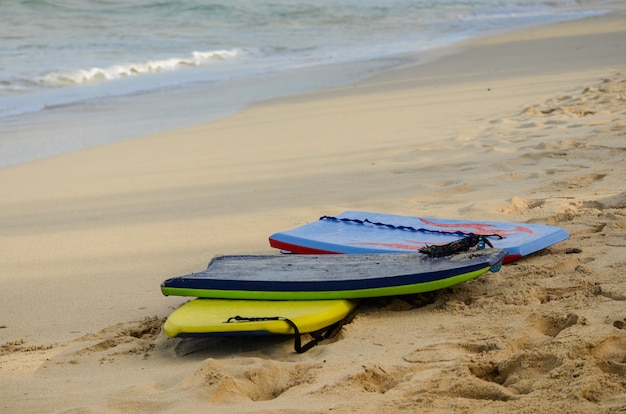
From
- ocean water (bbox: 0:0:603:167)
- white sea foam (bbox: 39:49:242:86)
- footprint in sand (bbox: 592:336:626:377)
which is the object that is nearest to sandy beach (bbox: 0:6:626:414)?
footprint in sand (bbox: 592:336:626:377)

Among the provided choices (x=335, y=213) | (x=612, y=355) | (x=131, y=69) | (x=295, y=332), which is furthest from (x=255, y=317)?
(x=131, y=69)

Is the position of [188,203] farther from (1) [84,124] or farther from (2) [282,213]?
(1) [84,124]

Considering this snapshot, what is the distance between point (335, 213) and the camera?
14.2 feet

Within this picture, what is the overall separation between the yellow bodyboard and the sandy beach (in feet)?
0.25

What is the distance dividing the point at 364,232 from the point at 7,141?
457 cm

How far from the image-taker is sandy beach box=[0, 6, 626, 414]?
2324 millimetres

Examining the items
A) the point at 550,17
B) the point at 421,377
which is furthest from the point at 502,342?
the point at 550,17

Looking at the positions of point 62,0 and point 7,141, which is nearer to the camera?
point 7,141

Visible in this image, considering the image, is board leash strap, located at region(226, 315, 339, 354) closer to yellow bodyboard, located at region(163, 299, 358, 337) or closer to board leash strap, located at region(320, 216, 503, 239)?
yellow bodyboard, located at region(163, 299, 358, 337)

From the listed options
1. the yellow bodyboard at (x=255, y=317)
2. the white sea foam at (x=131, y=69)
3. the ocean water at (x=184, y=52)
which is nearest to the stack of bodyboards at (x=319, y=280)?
the yellow bodyboard at (x=255, y=317)

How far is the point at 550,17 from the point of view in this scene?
19.3 metres

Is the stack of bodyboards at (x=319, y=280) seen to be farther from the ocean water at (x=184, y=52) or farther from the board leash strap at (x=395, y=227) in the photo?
the ocean water at (x=184, y=52)

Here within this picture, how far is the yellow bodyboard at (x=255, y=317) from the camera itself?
8.80 feet

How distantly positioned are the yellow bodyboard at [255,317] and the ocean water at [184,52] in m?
3.97
